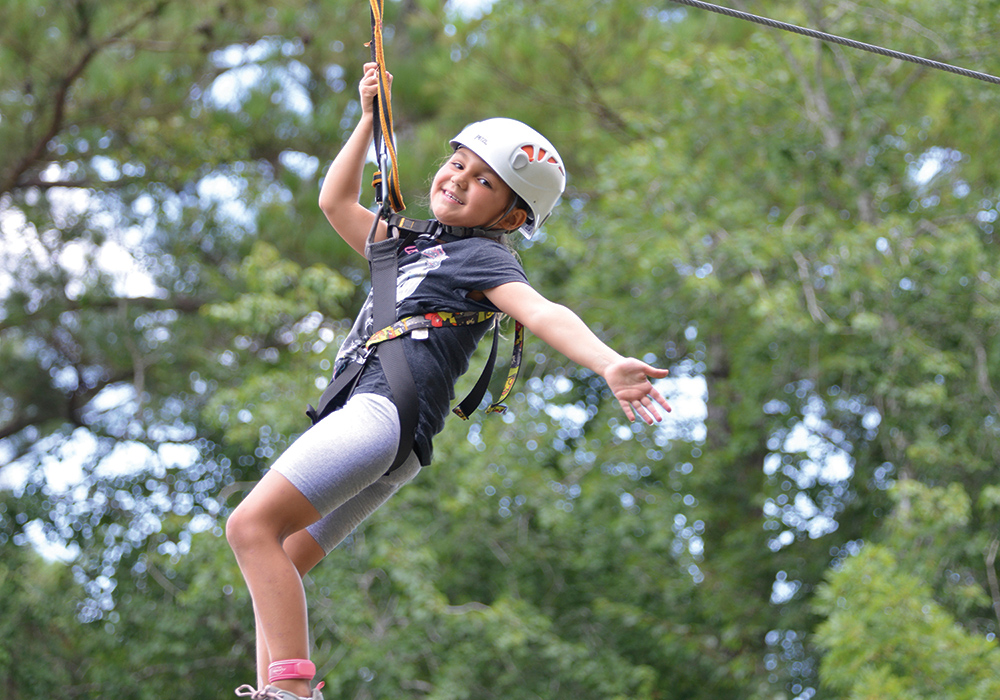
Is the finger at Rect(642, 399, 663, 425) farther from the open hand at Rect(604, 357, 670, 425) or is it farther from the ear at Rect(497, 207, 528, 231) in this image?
the ear at Rect(497, 207, 528, 231)

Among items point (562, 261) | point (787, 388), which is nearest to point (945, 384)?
point (787, 388)

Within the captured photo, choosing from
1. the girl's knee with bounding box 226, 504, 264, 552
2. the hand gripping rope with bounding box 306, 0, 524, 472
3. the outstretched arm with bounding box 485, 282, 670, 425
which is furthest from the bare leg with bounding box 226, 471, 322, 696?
the outstretched arm with bounding box 485, 282, 670, 425

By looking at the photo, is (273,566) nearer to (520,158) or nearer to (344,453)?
(344,453)

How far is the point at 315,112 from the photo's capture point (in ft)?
32.1

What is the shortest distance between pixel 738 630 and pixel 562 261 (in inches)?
114

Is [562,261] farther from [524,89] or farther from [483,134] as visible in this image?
[483,134]

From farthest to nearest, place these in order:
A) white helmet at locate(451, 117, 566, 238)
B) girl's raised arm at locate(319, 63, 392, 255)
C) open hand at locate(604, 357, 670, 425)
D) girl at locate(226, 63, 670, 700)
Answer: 1. girl's raised arm at locate(319, 63, 392, 255)
2. white helmet at locate(451, 117, 566, 238)
3. girl at locate(226, 63, 670, 700)
4. open hand at locate(604, 357, 670, 425)

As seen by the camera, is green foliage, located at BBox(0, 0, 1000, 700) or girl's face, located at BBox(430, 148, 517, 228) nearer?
girl's face, located at BBox(430, 148, 517, 228)

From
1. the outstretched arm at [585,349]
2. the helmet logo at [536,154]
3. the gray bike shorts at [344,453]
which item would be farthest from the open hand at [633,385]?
the helmet logo at [536,154]

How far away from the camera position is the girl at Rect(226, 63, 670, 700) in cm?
174

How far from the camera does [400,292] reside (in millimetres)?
1938

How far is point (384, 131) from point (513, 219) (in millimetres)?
295

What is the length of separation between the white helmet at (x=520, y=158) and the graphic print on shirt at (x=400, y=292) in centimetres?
19

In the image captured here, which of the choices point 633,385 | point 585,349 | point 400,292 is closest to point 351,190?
point 400,292
